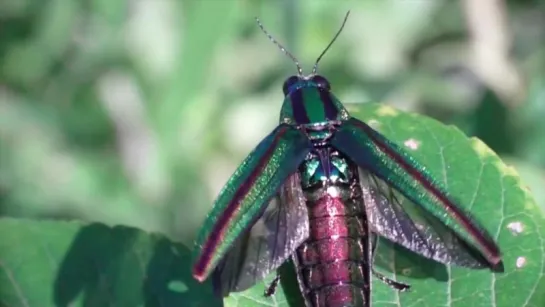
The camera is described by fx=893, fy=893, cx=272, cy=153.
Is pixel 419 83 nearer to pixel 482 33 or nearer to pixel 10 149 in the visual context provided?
pixel 482 33

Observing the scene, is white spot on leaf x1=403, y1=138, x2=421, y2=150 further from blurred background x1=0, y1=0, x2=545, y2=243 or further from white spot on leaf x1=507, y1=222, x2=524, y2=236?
blurred background x1=0, y1=0, x2=545, y2=243

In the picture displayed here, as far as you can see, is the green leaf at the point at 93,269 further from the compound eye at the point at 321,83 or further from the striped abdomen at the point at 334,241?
the compound eye at the point at 321,83

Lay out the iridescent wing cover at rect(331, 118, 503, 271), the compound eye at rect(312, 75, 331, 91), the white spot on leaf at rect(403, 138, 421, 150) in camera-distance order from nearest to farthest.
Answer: the iridescent wing cover at rect(331, 118, 503, 271) → the white spot on leaf at rect(403, 138, 421, 150) → the compound eye at rect(312, 75, 331, 91)

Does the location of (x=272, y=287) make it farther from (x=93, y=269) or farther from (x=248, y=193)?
(x=93, y=269)

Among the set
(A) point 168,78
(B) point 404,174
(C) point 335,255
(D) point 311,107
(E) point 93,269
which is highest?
(A) point 168,78

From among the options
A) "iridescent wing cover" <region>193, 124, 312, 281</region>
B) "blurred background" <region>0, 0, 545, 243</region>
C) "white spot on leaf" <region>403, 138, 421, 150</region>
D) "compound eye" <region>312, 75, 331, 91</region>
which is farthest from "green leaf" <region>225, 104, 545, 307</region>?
"blurred background" <region>0, 0, 545, 243</region>

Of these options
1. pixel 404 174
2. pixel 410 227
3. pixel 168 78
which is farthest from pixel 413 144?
pixel 168 78
